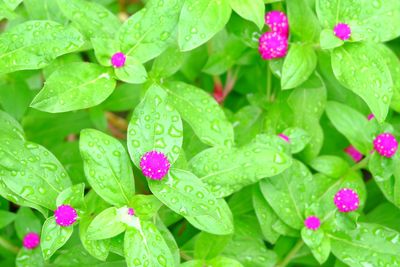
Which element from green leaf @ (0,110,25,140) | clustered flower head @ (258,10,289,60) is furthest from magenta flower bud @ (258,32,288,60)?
green leaf @ (0,110,25,140)

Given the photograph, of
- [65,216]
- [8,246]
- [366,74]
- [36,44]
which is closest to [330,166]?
[366,74]

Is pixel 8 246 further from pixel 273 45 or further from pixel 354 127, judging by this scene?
pixel 354 127

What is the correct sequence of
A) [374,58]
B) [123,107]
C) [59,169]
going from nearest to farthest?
[59,169]
[374,58]
[123,107]

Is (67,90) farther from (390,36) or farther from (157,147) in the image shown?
(390,36)

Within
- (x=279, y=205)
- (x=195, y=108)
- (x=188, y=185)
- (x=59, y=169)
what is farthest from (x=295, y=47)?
(x=59, y=169)

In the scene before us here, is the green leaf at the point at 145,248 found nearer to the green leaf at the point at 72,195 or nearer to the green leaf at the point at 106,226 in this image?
the green leaf at the point at 106,226
